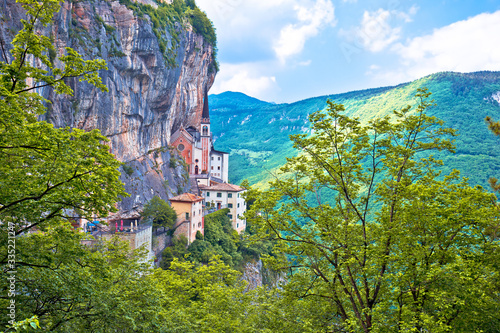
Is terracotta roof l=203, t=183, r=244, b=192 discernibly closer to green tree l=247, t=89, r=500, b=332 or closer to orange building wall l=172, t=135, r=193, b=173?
orange building wall l=172, t=135, r=193, b=173

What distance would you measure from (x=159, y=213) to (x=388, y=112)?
94.3 m

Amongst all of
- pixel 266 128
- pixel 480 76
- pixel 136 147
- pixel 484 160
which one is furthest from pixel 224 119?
pixel 136 147

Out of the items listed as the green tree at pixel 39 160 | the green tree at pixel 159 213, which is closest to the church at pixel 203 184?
the green tree at pixel 159 213

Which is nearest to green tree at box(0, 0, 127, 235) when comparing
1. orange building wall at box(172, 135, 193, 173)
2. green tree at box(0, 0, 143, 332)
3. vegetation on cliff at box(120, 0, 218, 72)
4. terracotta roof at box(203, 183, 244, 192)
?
green tree at box(0, 0, 143, 332)

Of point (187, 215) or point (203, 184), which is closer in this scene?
point (187, 215)

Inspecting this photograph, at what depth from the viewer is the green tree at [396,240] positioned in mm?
8414

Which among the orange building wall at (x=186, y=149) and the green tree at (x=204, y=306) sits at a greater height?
the orange building wall at (x=186, y=149)

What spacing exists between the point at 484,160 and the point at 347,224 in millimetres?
77466

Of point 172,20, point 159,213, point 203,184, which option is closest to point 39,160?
point 159,213

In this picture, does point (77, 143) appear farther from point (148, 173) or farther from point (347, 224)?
point (148, 173)

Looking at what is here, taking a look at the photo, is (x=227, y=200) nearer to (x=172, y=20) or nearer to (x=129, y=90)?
(x=129, y=90)

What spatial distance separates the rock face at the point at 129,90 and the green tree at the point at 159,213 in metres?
1.62

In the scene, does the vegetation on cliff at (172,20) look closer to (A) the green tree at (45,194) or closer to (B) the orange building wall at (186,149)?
(B) the orange building wall at (186,149)

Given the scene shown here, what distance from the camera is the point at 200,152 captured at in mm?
67000
